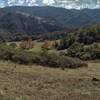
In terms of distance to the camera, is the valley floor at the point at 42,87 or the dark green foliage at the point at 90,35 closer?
the valley floor at the point at 42,87

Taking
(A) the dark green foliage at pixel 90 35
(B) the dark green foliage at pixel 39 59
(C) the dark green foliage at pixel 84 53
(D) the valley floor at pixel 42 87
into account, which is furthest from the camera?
(A) the dark green foliage at pixel 90 35

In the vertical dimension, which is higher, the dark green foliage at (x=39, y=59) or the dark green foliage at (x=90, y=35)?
the dark green foliage at (x=39, y=59)

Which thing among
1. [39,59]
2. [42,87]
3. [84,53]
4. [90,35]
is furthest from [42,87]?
[90,35]

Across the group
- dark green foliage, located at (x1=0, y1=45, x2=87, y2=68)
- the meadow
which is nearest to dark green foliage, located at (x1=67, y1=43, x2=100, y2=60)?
dark green foliage, located at (x1=0, y1=45, x2=87, y2=68)

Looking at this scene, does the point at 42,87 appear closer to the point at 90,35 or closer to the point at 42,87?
the point at 42,87

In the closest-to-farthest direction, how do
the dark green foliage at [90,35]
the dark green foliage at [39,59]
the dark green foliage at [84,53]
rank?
the dark green foliage at [39,59] < the dark green foliage at [84,53] < the dark green foliage at [90,35]

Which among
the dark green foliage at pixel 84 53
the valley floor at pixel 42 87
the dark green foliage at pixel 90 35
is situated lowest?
the dark green foliage at pixel 90 35

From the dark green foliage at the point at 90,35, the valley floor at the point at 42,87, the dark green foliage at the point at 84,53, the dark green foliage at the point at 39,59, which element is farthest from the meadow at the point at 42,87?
the dark green foliage at the point at 90,35

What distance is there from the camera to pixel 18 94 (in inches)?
923

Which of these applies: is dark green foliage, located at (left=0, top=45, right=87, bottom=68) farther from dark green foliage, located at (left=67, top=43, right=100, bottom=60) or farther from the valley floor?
dark green foliage, located at (left=67, top=43, right=100, bottom=60)

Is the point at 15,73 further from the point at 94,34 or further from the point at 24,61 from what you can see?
the point at 94,34

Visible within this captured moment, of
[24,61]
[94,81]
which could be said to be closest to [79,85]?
[94,81]

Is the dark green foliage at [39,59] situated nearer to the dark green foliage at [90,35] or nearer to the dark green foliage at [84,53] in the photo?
the dark green foliage at [84,53]

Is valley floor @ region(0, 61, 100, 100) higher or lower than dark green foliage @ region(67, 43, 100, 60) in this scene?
higher
